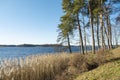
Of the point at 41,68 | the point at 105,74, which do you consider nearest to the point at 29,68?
the point at 41,68

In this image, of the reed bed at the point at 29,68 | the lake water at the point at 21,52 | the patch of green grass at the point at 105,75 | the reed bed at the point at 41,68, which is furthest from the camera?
the lake water at the point at 21,52

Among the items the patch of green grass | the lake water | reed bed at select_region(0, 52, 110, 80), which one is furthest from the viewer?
the lake water

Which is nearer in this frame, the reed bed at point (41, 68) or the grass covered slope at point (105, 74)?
the grass covered slope at point (105, 74)

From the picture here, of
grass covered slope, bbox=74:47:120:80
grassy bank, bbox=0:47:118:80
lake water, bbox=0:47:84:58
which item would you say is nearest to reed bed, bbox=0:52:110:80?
grassy bank, bbox=0:47:118:80

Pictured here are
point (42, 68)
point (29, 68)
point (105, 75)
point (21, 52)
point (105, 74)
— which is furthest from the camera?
point (21, 52)

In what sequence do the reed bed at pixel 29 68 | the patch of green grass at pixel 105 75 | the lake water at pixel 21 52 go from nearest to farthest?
1. the patch of green grass at pixel 105 75
2. the reed bed at pixel 29 68
3. the lake water at pixel 21 52

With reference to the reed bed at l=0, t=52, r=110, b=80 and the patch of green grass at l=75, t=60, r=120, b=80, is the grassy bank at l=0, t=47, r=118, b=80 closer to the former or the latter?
the reed bed at l=0, t=52, r=110, b=80

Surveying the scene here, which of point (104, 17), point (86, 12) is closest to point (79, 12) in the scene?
point (86, 12)

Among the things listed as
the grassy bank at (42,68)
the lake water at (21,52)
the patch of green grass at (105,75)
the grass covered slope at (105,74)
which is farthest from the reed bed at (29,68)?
the lake water at (21,52)

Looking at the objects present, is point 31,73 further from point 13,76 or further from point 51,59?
point 51,59

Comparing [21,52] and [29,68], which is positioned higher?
[29,68]

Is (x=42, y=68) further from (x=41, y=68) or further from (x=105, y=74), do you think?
(x=105, y=74)

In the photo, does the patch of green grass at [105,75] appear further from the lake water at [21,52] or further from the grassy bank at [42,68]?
the lake water at [21,52]

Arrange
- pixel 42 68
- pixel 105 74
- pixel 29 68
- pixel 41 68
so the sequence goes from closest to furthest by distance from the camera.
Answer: pixel 105 74
pixel 29 68
pixel 41 68
pixel 42 68
